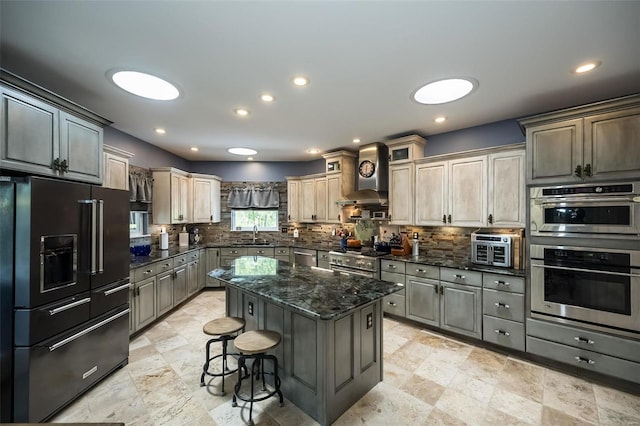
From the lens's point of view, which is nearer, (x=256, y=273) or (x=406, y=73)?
(x=406, y=73)

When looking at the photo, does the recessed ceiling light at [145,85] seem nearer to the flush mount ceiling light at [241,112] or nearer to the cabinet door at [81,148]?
the cabinet door at [81,148]

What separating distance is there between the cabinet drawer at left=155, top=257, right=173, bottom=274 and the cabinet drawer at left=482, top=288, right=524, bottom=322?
4.24 m

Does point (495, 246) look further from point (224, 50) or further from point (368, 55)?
point (224, 50)

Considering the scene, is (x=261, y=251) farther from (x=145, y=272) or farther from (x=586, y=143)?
(x=586, y=143)

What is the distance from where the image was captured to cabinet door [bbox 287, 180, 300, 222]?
5844mm

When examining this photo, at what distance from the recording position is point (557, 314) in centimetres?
266

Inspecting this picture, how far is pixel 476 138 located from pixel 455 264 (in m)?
1.80

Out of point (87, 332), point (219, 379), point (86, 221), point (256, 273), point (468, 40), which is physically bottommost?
point (219, 379)

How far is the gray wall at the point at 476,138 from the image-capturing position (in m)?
3.45

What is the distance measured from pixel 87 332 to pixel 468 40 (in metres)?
3.78

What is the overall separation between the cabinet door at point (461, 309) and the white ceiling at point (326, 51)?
2162 mm

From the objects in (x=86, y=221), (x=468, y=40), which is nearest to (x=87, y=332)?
(x=86, y=221)

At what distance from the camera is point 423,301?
3574mm

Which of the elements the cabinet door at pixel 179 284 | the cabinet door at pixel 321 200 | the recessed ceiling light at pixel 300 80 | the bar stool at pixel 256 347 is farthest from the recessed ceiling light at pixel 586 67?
the cabinet door at pixel 179 284
